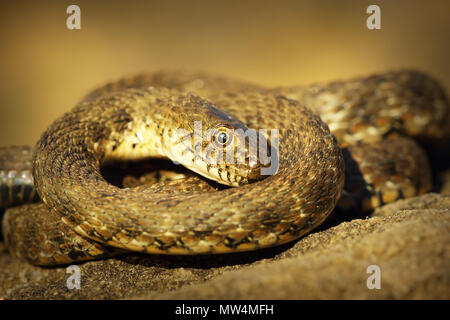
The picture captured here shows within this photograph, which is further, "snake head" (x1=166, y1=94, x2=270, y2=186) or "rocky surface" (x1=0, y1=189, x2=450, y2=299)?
"snake head" (x1=166, y1=94, x2=270, y2=186)

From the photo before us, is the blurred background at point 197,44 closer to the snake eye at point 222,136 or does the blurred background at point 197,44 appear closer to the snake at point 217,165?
the snake at point 217,165

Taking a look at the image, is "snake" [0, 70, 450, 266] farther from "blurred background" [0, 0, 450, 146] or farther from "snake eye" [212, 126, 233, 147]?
"blurred background" [0, 0, 450, 146]

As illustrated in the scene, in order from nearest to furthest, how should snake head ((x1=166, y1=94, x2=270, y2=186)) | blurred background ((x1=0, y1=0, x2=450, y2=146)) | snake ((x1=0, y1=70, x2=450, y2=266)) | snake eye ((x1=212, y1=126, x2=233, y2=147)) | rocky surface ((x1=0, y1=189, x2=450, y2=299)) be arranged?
1. rocky surface ((x1=0, y1=189, x2=450, y2=299))
2. snake ((x1=0, y1=70, x2=450, y2=266))
3. snake head ((x1=166, y1=94, x2=270, y2=186))
4. snake eye ((x1=212, y1=126, x2=233, y2=147))
5. blurred background ((x1=0, y1=0, x2=450, y2=146))

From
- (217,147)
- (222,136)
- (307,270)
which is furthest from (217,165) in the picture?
(307,270)

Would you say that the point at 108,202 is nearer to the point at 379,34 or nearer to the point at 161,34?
the point at 379,34

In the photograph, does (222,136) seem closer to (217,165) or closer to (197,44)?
(217,165)

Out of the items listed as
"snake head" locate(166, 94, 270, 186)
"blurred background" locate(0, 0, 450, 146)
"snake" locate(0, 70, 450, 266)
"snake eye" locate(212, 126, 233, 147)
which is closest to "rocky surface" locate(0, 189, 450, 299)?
"snake" locate(0, 70, 450, 266)
